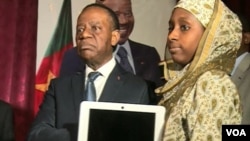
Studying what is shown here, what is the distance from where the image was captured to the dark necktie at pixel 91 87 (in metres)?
1.33

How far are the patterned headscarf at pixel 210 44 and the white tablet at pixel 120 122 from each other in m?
0.09

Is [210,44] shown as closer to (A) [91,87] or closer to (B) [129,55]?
(A) [91,87]

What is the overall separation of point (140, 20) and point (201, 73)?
0.85 m

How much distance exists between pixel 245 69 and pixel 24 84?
868mm

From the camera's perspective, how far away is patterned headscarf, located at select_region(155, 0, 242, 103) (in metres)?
1.12

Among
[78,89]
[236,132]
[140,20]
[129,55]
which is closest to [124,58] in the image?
[129,55]

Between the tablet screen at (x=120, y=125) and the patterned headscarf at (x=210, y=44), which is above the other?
the patterned headscarf at (x=210, y=44)

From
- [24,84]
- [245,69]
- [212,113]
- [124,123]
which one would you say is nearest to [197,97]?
[212,113]

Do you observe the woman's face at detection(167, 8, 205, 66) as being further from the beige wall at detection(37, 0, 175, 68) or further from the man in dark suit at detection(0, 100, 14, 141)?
the beige wall at detection(37, 0, 175, 68)

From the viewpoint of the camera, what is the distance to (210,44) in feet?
3.68

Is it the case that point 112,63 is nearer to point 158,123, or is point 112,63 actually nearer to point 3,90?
point 158,123

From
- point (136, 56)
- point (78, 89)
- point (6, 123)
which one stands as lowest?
point (6, 123)

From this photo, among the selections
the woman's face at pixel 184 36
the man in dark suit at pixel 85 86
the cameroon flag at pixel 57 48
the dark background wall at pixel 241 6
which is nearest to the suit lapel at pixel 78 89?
the man in dark suit at pixel 85 86

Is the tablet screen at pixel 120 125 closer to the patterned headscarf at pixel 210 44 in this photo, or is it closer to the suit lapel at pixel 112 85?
the patterned headscarf at pixel 210 44
